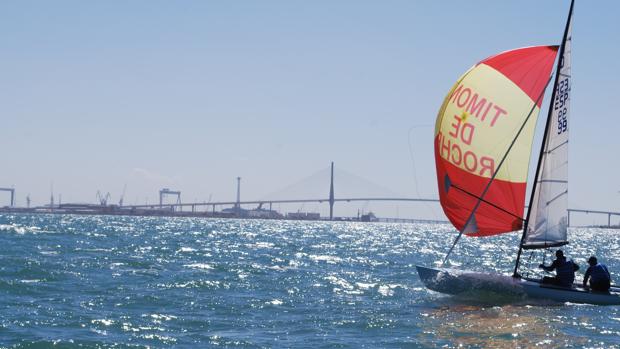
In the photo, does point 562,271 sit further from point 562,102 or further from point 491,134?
point 562,102

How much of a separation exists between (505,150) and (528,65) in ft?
6.16

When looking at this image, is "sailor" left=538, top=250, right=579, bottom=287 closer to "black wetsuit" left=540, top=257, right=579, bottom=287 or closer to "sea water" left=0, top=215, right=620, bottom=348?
"black wetsuit" left=540, top=257, right=579, bottom=287

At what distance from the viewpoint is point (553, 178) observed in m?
19.1

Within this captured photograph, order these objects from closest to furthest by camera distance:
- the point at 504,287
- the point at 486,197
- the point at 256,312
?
the point at 256,312 → the point at 504,287 → the point at 486,197

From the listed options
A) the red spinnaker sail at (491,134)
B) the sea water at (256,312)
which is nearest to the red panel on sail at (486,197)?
the red spinnaker sail at (491,134)

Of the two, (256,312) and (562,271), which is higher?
(562,271)

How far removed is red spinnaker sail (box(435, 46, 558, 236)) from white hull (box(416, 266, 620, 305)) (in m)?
0.97

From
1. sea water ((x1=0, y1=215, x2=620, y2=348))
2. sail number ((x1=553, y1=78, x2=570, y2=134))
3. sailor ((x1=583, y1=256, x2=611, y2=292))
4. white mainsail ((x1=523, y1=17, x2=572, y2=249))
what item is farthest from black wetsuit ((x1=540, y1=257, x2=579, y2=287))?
sail number ((x1=553, y1=78, x2=570, y2=134))

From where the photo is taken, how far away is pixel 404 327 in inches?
611

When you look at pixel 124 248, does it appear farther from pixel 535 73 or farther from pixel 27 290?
→ pixel 535 73

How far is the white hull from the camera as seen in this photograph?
1852 centimetres

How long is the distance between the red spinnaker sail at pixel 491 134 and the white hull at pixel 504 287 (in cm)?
97

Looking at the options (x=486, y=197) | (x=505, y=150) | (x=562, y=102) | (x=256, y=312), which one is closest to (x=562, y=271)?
(x=486, y=197)

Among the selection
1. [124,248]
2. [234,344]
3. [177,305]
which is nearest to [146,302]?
[177,305]
